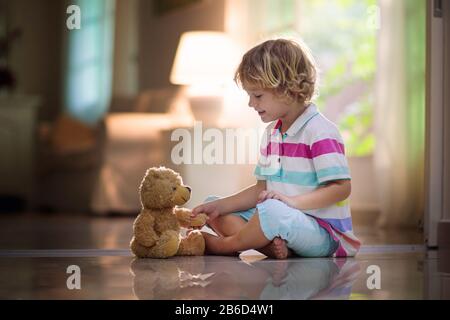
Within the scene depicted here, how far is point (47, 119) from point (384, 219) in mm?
2275

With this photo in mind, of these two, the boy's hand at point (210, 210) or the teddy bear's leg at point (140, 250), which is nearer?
the teddy bear's leg at point (140, 250)

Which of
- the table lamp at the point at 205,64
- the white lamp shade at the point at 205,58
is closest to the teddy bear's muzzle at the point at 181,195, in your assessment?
the table lamp at the point at 205,64

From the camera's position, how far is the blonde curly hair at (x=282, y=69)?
6.40 ft

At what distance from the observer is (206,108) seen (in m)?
3.66

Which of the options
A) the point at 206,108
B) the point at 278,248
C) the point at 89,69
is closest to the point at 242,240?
the point at 278,248

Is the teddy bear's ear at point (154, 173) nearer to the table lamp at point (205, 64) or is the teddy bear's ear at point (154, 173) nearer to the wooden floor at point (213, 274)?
the wooden floor at point (213, 274)

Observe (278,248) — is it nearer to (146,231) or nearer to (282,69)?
(146,231)

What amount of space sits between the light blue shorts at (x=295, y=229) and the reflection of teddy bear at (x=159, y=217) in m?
0.22

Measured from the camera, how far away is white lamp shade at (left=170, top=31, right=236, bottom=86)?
3797mm

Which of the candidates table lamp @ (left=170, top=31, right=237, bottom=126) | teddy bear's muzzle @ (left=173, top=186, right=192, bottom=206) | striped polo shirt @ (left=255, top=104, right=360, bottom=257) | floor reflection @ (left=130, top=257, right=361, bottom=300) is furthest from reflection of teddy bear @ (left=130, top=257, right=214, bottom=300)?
table lamp @ (left=170, top=31, right=237, bottom=126)

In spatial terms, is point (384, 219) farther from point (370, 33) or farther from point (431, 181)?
point (370, 33)

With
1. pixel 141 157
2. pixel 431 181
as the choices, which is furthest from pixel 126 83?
pixel 431 181

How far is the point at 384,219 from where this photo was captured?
3529mm

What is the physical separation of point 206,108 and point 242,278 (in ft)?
7.19
